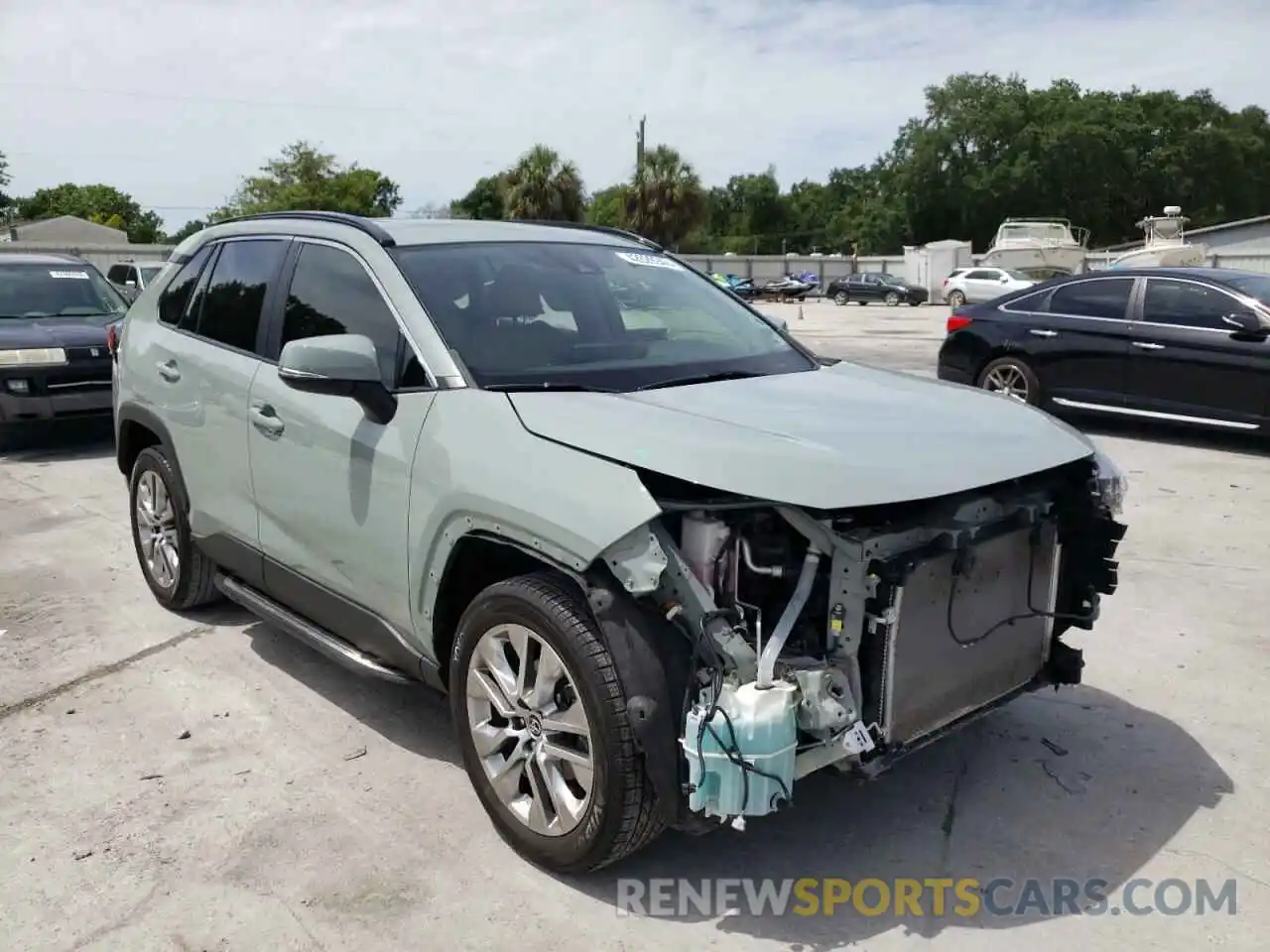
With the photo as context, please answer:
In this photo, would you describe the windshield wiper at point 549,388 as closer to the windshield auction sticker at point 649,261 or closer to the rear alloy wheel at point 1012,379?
the windshield auction sticker at point 649,261

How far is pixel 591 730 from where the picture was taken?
282 centimetres

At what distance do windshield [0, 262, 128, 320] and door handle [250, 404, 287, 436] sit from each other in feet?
24.1

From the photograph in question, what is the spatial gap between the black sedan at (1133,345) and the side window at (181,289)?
6449 mm

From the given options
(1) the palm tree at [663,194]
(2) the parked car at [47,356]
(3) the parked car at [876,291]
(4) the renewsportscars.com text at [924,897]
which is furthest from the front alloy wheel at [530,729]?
(1) the palm tree at [663,194]

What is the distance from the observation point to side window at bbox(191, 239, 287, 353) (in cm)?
443

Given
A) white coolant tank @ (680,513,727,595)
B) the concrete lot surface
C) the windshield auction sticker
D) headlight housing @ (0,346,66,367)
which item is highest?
the windshield auction sticker

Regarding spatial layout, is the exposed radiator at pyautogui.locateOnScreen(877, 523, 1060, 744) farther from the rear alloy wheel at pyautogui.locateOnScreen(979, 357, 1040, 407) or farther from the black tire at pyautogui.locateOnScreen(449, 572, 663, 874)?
the rear alloy wheel at pyautogui.locateOnScreen(979, 357, 1040, 407)

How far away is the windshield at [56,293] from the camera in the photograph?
10.3m

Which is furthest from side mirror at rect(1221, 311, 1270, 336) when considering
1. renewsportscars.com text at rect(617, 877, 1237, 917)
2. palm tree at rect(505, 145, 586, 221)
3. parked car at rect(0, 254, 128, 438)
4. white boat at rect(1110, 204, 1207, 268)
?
palm tree at rect(505, 145, 586, 221)

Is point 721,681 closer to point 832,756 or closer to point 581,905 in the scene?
point 832,756

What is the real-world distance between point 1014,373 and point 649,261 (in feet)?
21.8

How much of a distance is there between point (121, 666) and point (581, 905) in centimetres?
277

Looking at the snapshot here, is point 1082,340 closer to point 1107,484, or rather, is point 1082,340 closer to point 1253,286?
point 1253,286

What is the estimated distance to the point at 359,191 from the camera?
60.9 metres
